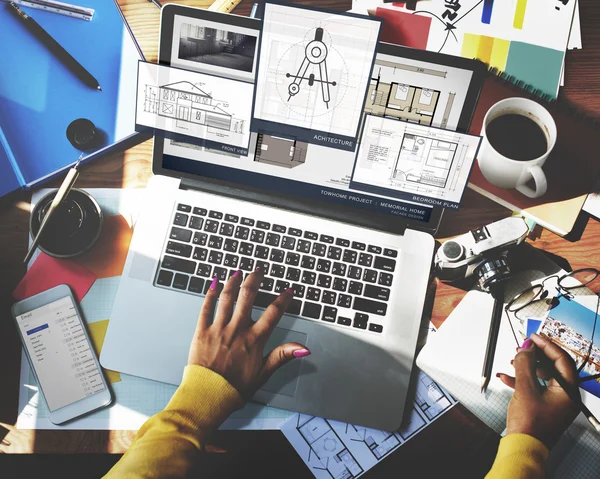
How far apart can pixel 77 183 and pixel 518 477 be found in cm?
81

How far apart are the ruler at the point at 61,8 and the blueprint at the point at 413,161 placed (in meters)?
0.49

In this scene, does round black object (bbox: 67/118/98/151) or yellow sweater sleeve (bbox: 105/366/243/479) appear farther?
round black object (bbox: 67/118/98/151)

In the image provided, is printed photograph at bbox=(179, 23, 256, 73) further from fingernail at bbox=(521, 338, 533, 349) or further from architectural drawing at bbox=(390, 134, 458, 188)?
fingernail at bbox=(521, 338, 533, 349)

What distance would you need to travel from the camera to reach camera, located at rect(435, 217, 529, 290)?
0.74 m

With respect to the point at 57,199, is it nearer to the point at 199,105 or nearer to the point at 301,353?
the point at 199,105

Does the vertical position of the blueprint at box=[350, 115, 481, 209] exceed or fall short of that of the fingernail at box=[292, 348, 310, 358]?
it exceeds it

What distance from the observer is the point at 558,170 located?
77cm

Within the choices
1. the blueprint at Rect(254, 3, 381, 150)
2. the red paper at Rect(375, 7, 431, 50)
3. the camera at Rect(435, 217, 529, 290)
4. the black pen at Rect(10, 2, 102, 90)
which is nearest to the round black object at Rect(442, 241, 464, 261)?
the camera at Rect(435, 217, 529, 290)

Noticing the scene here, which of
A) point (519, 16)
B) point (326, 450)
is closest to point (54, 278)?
point (326, 450)

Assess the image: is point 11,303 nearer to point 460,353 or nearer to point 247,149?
point 247,149

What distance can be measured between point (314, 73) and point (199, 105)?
182mm

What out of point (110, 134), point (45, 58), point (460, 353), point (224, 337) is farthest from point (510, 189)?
point (45, 58)

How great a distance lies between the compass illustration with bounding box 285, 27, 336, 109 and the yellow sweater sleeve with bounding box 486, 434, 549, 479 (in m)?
0.57

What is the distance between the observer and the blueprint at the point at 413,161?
74 cm
